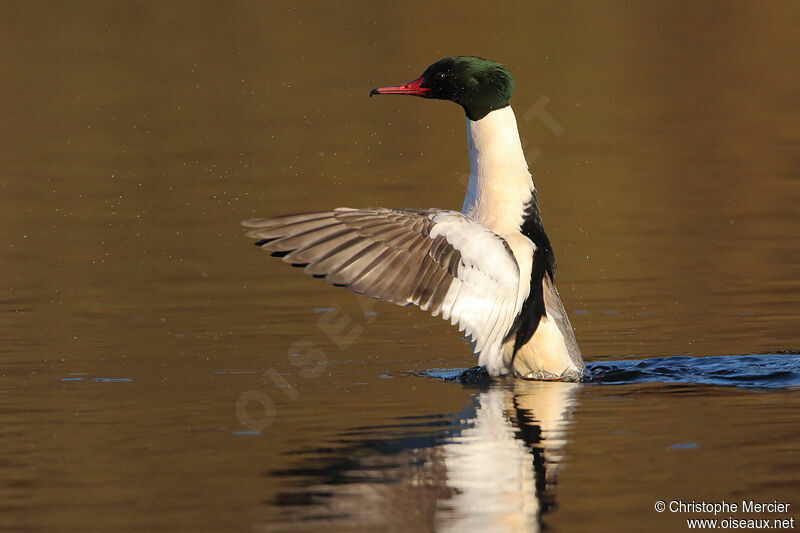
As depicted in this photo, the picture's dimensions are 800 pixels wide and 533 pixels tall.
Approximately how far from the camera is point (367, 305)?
36.1ft

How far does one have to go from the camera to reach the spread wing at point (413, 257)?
308 inches

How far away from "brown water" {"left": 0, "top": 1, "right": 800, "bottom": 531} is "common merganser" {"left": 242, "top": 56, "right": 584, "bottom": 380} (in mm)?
324

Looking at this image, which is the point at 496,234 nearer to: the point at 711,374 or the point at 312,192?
the point at 711,374

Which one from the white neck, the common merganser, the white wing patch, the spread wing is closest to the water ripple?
the common merganser

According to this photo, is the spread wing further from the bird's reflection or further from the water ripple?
the water ripple

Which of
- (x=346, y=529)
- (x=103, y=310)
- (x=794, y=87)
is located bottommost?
(x=346, y=529)

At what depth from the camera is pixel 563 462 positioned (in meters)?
6.67

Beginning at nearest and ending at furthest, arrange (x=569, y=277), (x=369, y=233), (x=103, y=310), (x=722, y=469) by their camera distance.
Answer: (x=722, y=469)
(x=369, y=233)
(x=103, y=310)
(x=569, y=277)

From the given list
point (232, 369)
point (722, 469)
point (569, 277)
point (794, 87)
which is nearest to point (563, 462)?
point (722, 469)

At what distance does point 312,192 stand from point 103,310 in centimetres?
530

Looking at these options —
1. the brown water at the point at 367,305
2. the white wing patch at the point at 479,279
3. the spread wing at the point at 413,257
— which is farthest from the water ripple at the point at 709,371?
the spread wing at the point at 413,257

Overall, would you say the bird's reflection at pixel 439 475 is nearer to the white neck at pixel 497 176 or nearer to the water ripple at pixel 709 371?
the water ripple at pixel 709 371

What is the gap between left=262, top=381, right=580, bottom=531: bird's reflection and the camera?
233 inches

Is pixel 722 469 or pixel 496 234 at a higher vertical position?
pixel 496 234
